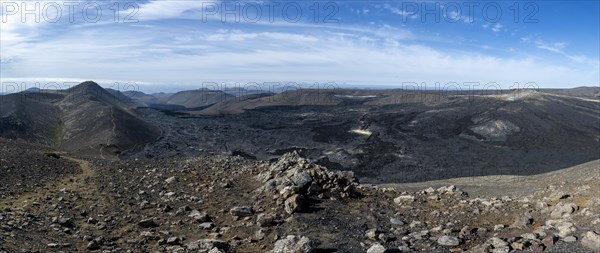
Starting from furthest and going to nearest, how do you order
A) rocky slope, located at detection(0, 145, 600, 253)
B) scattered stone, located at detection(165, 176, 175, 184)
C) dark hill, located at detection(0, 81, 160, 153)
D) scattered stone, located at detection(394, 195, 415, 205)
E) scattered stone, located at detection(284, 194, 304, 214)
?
dark hill, located at detection(0, 81, 160, 153)
scattered stone, located at detection(165, 176, 175, 184)
scattered stone, located at detection(394, 195, 415, 205)
scattered stone, located at detection(284, 194, 304, 214)
rocky slope, located at detection(0, 145, 600, 253)

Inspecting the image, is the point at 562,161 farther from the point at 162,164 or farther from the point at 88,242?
the point at 88,242

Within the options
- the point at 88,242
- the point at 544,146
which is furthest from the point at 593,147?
the point at 88,242

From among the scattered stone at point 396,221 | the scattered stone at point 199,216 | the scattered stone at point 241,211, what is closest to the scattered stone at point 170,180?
the scattered stone at point 199,216

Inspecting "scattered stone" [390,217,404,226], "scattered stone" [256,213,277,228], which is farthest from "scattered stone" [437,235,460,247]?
"scattered stone" [256,213,277,228]

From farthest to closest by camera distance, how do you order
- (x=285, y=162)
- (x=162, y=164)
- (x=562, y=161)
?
(x=562, y=161) → (x=162, y=164) → (x=285, y=162)

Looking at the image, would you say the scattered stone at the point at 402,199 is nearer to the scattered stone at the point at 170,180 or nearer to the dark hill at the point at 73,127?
the scattered stone at the point at 170,180

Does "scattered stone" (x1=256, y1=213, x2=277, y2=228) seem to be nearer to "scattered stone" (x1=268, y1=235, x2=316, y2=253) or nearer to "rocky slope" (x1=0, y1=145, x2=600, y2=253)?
"rocky slope" (x1=0, y1=145, x2=600, y2=253)
